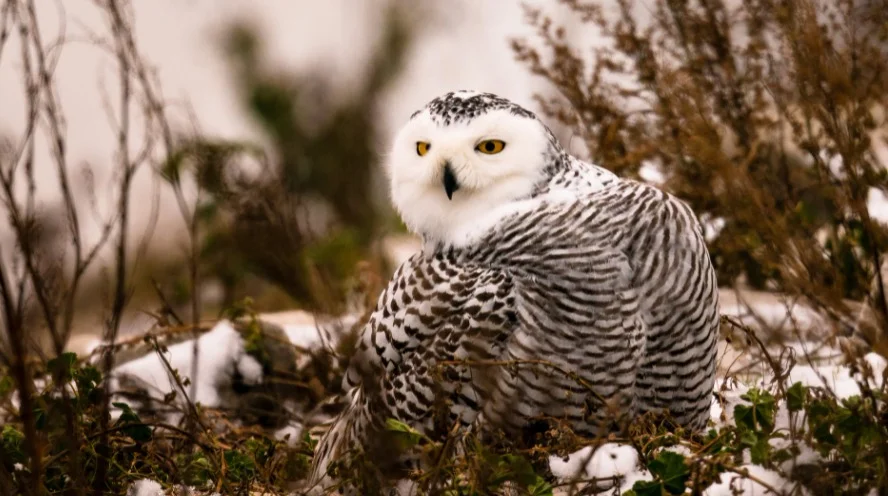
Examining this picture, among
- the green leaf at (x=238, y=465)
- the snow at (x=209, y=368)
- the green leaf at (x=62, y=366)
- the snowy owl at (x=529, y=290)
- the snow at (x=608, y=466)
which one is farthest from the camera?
the snow at (x=209, y=368)

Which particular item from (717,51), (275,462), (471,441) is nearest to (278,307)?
(717,51)

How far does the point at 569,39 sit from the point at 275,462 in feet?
9.46

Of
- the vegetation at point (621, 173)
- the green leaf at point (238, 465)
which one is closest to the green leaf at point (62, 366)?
the vegetation at point (621, 173)

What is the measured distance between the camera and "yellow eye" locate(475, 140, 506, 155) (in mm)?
2975

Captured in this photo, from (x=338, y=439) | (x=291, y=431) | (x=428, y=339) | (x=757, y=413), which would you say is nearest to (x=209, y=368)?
(x=291, y=431)

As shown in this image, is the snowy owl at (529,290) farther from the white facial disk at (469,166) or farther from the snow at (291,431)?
the snow at (291,431)

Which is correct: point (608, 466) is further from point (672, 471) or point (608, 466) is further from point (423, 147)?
point (423, 147)

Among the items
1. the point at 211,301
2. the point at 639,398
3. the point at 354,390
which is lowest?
the point at 211,301

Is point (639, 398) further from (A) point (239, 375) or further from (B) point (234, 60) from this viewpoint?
(B) point (234, 60)

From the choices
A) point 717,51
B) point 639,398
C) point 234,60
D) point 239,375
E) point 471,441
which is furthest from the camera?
point 234,60

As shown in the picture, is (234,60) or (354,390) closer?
(354,390)

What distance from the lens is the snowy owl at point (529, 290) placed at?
2832 mm

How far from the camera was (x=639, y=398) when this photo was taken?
299 centimetres

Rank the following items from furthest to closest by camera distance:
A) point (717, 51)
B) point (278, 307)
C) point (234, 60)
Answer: point (234, 60) → point (278, 307) → point (717, 51)
